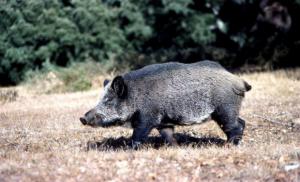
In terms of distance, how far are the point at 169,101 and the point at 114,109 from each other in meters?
0.91

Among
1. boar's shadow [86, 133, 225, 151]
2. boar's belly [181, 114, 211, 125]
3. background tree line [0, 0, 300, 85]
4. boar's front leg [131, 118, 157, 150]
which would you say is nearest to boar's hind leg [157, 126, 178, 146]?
boar's shadow [86, 133, 225, 151]

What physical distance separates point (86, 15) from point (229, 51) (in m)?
7.62

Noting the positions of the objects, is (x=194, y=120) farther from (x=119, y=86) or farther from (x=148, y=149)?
(x=119, y=86)

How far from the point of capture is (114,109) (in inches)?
356

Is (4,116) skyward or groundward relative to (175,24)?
groundward

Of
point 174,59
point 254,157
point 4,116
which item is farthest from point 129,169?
point 174,59

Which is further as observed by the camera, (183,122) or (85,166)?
(183,122)

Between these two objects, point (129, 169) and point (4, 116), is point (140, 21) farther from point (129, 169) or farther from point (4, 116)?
point (129, 169)

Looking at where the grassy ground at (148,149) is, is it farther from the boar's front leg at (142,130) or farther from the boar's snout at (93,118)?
the boar's snout at (93,118)

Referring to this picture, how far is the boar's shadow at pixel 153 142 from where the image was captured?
30.7 ft

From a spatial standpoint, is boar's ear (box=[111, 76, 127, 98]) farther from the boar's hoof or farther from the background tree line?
the background tree line

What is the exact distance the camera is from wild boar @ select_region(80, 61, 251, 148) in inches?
352

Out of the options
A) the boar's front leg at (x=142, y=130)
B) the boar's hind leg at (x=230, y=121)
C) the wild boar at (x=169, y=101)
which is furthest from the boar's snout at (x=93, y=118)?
the boar's hind leg at (x=230, y=121)

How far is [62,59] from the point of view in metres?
30.1
